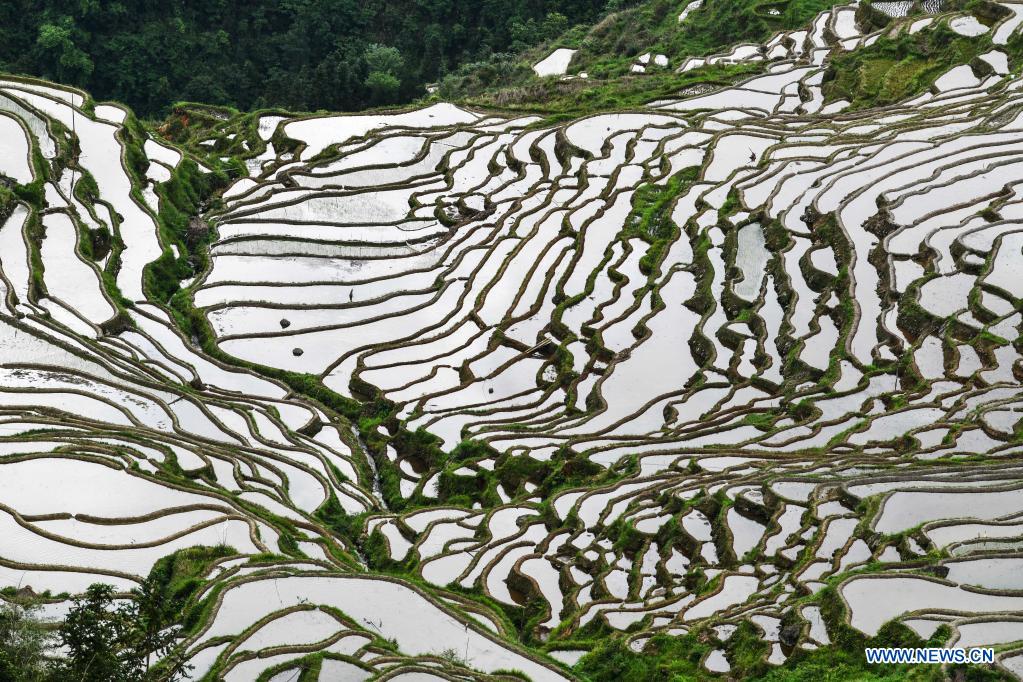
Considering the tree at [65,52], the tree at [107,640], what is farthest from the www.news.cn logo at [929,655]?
the tree at [65,52]

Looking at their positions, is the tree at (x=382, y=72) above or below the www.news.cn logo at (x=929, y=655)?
above

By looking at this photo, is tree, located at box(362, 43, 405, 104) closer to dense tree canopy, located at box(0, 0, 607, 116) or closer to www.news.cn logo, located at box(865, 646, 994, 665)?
dense tree canopy, located at box(0, 0, 607, 116)

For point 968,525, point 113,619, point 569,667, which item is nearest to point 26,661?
point 113,619

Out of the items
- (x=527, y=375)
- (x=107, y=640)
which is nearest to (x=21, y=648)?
(x=107, y=640)

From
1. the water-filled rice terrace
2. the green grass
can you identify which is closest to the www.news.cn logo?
the water-filled rice terrace

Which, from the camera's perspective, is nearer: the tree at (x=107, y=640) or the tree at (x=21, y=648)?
the tree at (x=21, y=648)

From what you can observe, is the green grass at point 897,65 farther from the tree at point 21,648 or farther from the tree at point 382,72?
the tree at point 21,648

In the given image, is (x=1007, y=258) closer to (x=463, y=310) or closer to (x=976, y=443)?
(x=976, y=443)
